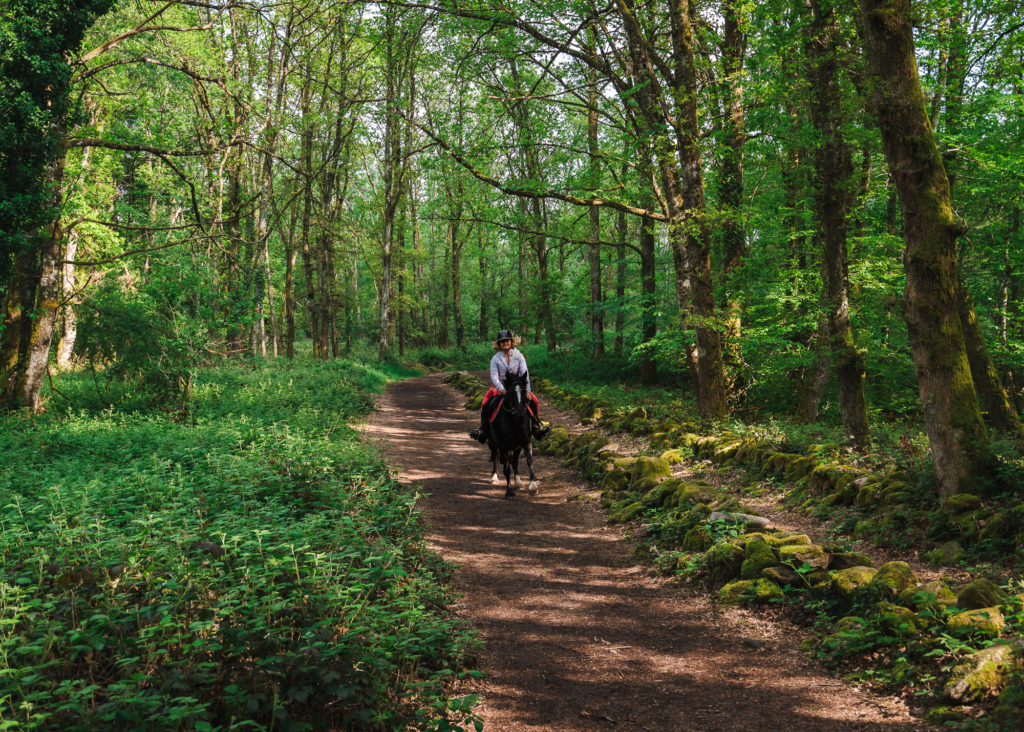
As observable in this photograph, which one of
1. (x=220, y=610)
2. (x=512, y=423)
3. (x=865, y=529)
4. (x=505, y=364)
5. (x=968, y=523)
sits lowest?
(x=865, y=529)

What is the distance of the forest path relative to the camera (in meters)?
3.47

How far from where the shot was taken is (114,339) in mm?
12812

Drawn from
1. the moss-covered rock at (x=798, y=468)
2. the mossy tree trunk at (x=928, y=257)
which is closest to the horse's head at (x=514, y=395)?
the moss-covered rock at (x=798, y=468)

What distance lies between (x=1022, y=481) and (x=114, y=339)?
15.5 meters

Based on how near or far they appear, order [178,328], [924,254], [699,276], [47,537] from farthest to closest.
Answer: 1. [178,328]
2. [699,276]
3. [924,254]
4. [47,537]

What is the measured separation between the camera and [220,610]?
2963 millimetres

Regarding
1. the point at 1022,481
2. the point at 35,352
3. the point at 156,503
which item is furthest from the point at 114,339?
the point at 1022,481

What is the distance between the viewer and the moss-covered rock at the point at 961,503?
5324mm

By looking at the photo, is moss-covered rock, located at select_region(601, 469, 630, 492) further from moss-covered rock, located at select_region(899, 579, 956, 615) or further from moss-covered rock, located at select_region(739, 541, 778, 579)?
moss-covered rock, located at select_region(899, 579, 956, 615)

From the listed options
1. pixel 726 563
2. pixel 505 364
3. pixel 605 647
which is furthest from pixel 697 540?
pixel 505 364

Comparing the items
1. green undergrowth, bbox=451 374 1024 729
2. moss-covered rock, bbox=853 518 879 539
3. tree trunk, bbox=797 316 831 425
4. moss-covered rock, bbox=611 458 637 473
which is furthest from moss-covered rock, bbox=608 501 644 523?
tree trunk, bbox=797 316 831 425

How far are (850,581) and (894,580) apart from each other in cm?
29

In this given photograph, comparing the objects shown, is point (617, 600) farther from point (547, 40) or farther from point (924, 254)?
point (547, 40)

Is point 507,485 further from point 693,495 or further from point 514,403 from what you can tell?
point 693,495
